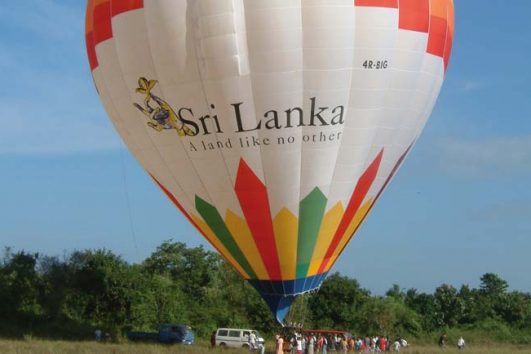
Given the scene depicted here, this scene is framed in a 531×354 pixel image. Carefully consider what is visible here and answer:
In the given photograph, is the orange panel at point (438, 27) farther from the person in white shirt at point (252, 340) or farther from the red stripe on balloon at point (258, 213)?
the person in white shirt at point (252, 340)

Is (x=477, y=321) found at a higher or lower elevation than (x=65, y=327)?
higher

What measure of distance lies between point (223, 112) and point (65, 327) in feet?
69.7

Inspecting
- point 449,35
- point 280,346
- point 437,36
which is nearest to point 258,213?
point 280,346

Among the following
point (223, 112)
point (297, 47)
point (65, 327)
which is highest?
point (297, 47)

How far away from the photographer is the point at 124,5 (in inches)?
685

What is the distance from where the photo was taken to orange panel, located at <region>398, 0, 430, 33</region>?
17.2 m

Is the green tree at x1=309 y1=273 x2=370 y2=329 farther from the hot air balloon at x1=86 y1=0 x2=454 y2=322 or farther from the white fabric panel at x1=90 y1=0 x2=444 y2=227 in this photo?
the white fabric panel at x1=90 y1=0 x2=444 y2=227

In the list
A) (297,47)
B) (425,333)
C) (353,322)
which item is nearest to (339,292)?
(353,322)

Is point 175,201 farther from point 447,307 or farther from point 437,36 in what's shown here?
point 447,307

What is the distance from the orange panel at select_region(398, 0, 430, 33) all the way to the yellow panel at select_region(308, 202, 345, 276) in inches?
162

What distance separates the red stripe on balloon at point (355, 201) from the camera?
59.4 feet

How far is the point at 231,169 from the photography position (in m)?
17.2

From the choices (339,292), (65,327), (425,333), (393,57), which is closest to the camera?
(393,57)

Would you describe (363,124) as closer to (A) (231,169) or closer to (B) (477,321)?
(A) (231,169)
